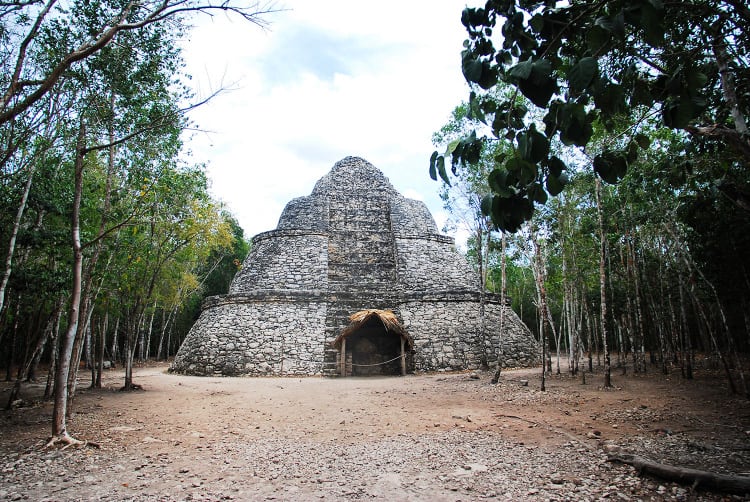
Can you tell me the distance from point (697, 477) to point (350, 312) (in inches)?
454

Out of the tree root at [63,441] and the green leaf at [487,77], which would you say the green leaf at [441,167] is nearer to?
the green leaf at [487,77]

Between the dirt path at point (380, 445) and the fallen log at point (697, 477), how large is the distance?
73 mm

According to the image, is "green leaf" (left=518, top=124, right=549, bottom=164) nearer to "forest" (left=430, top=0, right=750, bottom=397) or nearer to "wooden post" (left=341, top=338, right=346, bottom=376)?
"forest" (left=430, top=0, right=750, bottom=397)

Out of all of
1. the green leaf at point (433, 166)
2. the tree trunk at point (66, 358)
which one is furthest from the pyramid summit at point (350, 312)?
the green leaf at point (433, 166)

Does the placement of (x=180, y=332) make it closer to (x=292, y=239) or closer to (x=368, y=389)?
(x=292, y=239)

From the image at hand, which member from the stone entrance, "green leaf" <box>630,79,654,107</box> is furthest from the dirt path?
the stone entrance

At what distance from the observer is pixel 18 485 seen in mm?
3400

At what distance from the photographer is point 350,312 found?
1400cm

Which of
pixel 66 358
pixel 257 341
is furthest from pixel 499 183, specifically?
pixel 257 341

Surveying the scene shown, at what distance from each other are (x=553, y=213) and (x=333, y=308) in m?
7.63

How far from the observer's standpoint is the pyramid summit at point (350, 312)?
482 inches

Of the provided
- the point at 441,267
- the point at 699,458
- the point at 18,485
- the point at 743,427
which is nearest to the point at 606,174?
the point at 699,458

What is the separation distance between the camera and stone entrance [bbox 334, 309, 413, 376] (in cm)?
1180

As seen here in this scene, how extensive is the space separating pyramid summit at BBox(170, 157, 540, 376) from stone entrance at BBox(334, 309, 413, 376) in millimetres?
31
